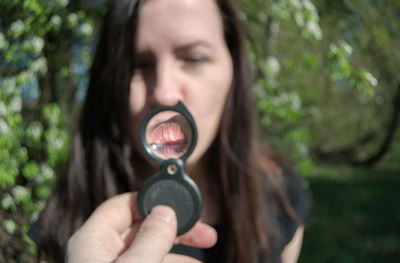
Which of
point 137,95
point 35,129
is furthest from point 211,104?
point 35,129

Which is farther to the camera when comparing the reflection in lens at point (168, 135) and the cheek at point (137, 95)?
the cheek at point (137, 95)

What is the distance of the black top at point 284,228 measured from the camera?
2086 millimetres

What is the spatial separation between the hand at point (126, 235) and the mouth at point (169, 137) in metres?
0.22

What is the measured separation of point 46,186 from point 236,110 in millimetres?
1674

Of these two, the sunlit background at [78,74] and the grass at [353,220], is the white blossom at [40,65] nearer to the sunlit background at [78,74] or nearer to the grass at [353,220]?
the sunlit background at [78,74]

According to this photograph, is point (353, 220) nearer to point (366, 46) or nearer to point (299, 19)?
point (366, 46)

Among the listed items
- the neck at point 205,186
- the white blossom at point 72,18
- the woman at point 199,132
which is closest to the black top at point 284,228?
the woman at point 199,132

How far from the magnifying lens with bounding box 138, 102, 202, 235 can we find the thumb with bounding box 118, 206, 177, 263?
2.0 inches

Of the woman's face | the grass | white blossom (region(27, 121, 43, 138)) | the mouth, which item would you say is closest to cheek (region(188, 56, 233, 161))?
the woman's face

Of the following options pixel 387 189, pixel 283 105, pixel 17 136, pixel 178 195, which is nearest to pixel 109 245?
pixel 178 195

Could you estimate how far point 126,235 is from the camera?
140 cm

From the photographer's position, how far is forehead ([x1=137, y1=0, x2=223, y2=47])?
1.81 metres

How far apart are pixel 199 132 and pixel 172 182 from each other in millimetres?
608

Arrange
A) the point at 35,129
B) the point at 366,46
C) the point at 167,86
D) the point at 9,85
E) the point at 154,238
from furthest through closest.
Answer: the point at 366,46, the point at 35,129, the point at 9,85, the point at 167,86, the point at 154,238
